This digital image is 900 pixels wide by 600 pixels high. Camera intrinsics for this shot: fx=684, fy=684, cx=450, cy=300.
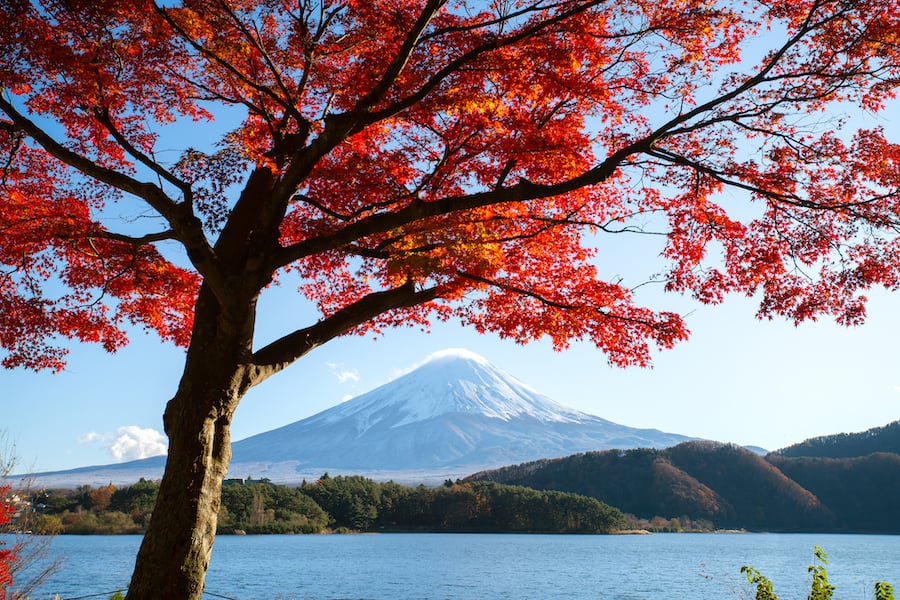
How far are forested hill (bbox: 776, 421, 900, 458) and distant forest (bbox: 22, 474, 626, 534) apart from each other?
40350 mm

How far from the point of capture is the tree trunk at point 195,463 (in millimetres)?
5020

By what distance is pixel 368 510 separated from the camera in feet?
251

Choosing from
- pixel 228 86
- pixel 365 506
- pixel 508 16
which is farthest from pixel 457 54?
pixel 365 506

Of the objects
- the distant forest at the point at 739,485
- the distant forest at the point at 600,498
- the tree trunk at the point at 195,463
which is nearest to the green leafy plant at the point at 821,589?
the tree trunk at the point at 195,463

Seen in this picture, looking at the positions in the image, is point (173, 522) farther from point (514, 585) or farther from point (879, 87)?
point (514, 585)

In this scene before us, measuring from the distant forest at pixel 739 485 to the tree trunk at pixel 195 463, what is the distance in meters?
83.8

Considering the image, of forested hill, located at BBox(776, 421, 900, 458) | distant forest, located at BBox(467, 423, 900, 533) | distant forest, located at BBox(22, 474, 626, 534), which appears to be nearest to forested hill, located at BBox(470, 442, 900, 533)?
distant forest, located at BBox(467, 423, 900, 533)

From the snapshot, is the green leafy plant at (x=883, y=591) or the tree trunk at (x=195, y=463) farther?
the green leafy plant at (x=883, y=591)

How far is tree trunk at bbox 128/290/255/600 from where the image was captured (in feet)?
16.5

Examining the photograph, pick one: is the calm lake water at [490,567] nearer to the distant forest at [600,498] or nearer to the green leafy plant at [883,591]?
the distant forest at [600,498]

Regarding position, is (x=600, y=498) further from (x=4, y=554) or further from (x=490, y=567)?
(x=4, y=554)

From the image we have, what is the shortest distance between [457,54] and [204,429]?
374 cm

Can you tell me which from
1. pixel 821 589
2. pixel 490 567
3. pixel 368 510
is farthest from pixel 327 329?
pixel 368 510

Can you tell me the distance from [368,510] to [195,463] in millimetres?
75015
